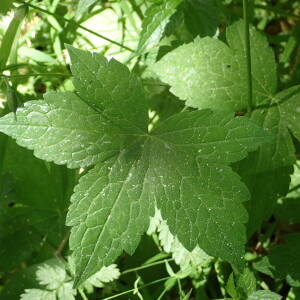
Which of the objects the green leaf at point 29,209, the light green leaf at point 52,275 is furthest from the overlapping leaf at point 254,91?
the light green leaf at point 52,275

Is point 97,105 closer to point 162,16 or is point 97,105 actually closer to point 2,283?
point 162,16

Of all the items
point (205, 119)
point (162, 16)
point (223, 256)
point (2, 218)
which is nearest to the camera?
point (223, 256)

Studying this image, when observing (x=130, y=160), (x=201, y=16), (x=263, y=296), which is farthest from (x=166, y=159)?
(x=201, y=16)

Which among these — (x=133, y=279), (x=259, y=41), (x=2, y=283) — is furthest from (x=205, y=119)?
(x=2, y=283)

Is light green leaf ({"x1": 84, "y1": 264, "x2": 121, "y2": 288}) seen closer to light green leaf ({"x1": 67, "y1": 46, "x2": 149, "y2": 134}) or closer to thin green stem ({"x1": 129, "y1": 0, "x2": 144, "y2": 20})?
light green leaf ({"x1": 67, "y1": 46, "x2": 149, "y2": 134})

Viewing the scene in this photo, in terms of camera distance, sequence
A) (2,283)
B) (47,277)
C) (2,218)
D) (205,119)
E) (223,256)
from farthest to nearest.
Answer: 1. (2,283)
2. (2,218)
3. (47,277)
4. (205,119)
5. (223,256)

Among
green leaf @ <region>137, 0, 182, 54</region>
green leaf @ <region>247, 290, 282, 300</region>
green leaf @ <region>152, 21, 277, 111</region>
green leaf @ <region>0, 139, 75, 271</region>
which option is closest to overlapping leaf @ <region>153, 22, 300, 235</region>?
green leaf @ <region>152, 21, 277, 111</region>

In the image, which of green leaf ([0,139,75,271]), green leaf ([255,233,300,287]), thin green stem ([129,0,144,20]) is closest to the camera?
green leaf ([255,233,300,287])

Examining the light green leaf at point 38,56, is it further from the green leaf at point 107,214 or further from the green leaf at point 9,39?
the green leaf at point 107,214
